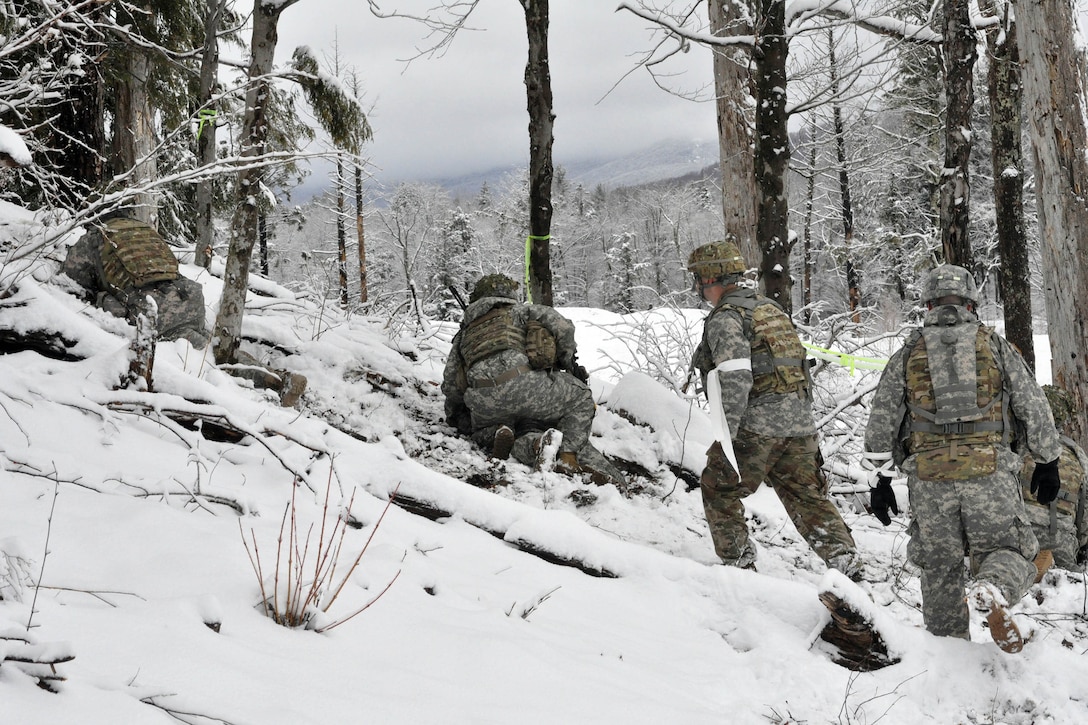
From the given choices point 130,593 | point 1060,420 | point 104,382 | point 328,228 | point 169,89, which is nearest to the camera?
point 130,593

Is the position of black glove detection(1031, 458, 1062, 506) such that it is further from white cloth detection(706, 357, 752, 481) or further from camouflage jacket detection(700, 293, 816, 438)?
white cloth detection(706, 357, 752, 481)

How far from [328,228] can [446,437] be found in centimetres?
3807

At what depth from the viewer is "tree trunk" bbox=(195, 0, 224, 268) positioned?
7.03 meters

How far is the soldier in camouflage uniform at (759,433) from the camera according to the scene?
4312 millimetres

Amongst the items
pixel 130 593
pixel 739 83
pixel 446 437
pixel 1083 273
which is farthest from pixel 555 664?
pixel 739 83

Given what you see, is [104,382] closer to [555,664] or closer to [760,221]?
[555,664]

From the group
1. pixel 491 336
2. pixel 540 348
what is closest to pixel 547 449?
pixel 540 348

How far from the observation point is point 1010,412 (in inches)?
138

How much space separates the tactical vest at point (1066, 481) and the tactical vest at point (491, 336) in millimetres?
3533

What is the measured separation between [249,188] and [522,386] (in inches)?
102

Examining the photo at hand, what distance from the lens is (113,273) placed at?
19.2 feet

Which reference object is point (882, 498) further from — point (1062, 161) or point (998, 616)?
point (1062, 161)

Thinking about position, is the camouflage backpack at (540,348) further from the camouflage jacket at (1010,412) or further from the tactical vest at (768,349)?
the camouflage jacket at (1010,412)

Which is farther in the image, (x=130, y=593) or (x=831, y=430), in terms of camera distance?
→ (x=831, y=430)
